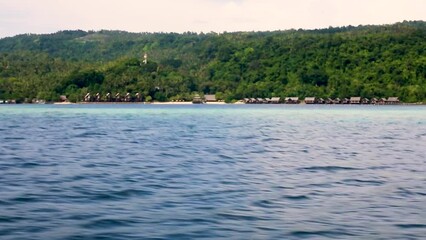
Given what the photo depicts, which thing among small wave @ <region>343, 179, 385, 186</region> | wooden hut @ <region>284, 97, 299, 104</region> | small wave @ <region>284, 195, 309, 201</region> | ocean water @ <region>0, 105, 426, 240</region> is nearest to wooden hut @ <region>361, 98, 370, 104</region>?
wooden hut @ <region>284, 97, 299, 104</region>

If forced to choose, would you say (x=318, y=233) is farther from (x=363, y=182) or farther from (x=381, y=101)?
(x=381, y=101)

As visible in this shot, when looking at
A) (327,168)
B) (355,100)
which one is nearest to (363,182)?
(327,168)

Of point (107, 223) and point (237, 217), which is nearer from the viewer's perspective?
point (107, 223)

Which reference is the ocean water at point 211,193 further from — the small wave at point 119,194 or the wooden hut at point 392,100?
the wooden hut at point 392,100

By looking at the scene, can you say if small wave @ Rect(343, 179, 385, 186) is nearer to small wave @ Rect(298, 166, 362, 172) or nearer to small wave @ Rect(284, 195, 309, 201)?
small wave @ Rect(298, 166, 362, 172)

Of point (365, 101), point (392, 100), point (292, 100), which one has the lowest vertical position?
point (292, 100)

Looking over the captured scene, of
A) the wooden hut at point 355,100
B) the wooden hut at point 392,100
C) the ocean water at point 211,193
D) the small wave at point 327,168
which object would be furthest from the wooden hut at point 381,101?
the small wave at point 327,168

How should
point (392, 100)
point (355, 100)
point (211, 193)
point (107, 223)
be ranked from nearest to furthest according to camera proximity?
point (107, 223), point (211, 193), point (392, 100), point (355, 100)

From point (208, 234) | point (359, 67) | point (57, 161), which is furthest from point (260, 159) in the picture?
point (359, 67)

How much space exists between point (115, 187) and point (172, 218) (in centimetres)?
513

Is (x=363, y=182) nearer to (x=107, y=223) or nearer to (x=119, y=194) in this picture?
(x=119, y=194)

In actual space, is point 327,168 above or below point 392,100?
above

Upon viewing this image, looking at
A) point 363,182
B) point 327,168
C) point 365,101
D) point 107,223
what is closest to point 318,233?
point 107,223

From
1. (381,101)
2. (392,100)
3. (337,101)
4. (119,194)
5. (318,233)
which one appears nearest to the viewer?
(318,233)
